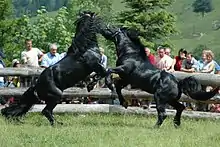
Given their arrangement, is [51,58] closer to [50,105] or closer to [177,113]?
[50,105]

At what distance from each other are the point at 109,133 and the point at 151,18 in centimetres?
3318

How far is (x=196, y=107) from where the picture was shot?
14734mm

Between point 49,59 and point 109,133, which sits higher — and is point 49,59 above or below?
above

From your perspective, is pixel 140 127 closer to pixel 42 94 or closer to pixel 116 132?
pixel 116 132

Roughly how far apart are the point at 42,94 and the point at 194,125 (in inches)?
125

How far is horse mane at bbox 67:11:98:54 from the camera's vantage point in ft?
38.8

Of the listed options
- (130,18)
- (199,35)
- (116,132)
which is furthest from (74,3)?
(199,35)

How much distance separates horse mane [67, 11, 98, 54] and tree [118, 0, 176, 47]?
98.3 feet

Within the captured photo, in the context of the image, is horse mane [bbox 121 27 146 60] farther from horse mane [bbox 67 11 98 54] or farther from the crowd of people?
the crowd of people

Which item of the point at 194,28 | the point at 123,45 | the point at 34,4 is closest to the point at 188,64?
the point at 123,45

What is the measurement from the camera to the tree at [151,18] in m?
42.7

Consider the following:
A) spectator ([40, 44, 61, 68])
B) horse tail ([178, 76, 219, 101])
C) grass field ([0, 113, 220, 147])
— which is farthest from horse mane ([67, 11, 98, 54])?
spectator ([40, 44, 61, 68])

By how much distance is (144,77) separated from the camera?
11789 millimetres

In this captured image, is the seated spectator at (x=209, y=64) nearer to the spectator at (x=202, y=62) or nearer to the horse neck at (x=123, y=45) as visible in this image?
the spectator at (x=202, y=62)
